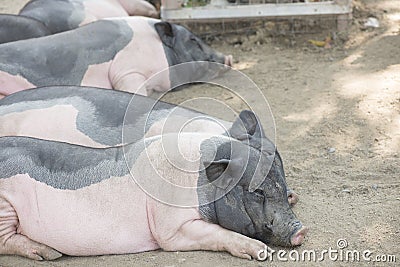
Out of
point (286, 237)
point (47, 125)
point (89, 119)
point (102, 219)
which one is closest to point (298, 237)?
point (286, 237)

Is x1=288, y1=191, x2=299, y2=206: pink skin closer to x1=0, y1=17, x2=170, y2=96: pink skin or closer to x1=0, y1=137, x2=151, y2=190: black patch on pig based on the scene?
x1=0, y1=137, x2=151, y2=190: black patch on pig

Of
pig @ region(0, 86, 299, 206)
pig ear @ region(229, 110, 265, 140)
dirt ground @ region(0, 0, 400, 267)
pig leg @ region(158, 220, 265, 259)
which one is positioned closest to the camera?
pig leg @ region(158, 220, 265, 259)

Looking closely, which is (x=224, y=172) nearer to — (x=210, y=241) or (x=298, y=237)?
(x=210, y=241)

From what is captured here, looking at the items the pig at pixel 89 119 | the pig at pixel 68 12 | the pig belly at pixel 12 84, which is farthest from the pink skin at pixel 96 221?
the pig at pixel 68 12

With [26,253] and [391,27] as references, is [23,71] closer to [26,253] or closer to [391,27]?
[26,253]

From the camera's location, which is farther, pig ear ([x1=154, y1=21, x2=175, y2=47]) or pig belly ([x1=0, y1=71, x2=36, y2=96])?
pig ear ([x1=154, y1=21, x2=175, y2=47])

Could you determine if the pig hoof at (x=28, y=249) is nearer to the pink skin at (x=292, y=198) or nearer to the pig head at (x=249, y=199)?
the pig head at (x=249, y=199)

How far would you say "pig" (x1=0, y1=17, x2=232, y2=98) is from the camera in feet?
17.1

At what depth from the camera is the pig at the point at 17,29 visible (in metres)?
5.78

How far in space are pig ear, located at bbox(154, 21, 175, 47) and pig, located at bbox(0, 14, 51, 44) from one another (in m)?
0.92

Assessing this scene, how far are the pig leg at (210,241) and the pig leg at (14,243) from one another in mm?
532

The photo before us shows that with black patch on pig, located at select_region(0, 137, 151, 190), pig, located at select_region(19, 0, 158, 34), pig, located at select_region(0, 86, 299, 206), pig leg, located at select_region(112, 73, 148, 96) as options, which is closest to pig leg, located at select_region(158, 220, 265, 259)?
black patch on pig, located at select_region(0, 137, 151, 190)

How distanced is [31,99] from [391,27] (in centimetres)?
341

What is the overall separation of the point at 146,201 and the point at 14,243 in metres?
0.64
